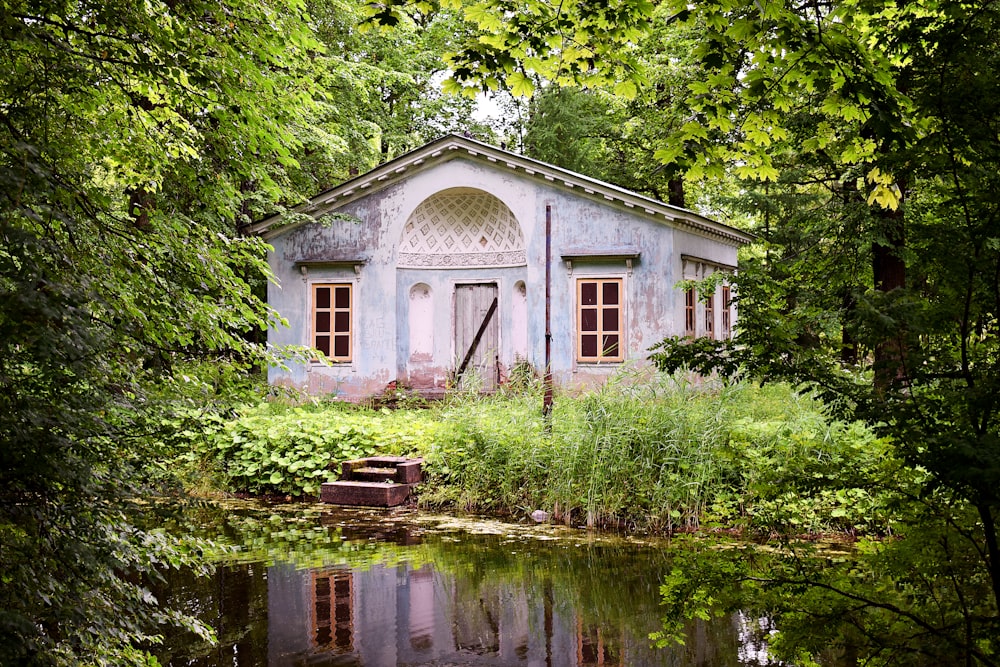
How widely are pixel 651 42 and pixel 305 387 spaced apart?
1204 cm

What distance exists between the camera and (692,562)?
350cm

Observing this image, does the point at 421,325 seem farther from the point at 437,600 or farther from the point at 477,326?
the point at 437,600

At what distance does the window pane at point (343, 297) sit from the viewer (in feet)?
58.0

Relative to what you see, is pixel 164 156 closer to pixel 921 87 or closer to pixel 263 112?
pixel 263 112

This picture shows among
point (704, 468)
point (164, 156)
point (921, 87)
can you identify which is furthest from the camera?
point (704, 468)

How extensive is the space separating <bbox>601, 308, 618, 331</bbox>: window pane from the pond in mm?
7932

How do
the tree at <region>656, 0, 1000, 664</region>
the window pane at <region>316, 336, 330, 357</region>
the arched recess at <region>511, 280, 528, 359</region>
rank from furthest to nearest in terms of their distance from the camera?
the window pane at <region>316, 336, 330, 357</region>
the arched recess at <region>511, 280, 528, 359</region>
the tree at <region>656, 0, 1000, 664</region>

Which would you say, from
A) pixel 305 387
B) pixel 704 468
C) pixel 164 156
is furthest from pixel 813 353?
pixel 305 387

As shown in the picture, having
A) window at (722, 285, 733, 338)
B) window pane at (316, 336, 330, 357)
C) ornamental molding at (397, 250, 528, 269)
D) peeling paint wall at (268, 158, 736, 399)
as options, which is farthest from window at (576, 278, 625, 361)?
window pane at (316, 336, 330, 357)

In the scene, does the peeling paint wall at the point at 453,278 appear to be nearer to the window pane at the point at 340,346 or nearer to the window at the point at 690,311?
the window pane at the point at 340,346

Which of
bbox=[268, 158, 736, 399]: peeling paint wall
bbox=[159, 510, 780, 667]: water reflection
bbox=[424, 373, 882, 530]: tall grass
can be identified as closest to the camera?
bbox=[159, 510, 780, 667]: water reflection

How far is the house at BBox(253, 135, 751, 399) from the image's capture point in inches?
647

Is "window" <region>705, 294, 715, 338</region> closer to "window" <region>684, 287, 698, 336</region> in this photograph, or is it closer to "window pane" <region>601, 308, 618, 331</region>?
"window" <region>684, 287, 698, 336</region>

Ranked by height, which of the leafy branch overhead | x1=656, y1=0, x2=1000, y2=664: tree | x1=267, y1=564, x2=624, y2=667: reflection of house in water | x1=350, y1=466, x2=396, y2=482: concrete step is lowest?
x1=267, y1=564, x2=624, y2=667: reflection of house in water
